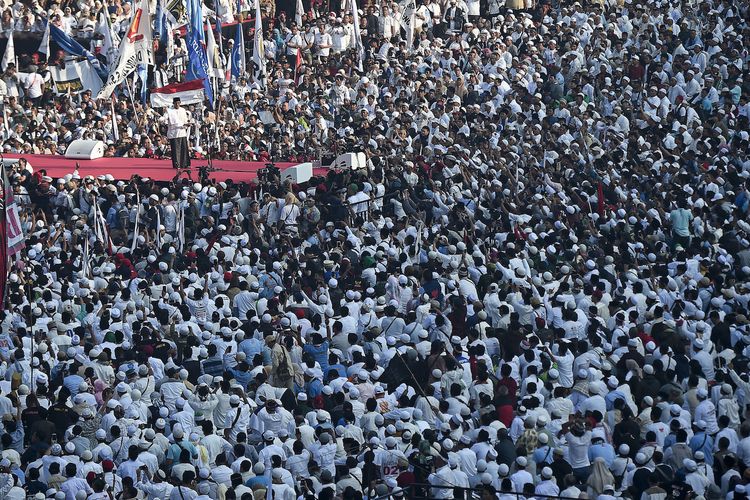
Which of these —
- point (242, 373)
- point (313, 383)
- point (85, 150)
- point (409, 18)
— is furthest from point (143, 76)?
point (313, 383)

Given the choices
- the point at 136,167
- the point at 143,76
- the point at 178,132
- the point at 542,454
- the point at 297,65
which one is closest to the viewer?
the point at 542,454

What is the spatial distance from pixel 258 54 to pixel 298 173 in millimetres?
6746

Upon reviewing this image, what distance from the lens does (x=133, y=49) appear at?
30125 mm

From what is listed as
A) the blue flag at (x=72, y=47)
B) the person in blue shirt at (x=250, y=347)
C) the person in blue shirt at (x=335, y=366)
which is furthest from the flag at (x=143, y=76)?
→ the person in blue shirt at (x=335, y=366)

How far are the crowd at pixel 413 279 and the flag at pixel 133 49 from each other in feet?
4.36

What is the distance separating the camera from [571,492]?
→ 15.5 meters

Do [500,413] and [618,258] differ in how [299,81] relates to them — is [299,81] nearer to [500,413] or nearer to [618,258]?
[618,258]

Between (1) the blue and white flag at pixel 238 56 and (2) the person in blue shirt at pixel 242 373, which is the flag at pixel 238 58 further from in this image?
(2) the person in blue shirt at pixel 242 373

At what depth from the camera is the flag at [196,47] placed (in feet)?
97.3

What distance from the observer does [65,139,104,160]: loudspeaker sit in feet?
99.1

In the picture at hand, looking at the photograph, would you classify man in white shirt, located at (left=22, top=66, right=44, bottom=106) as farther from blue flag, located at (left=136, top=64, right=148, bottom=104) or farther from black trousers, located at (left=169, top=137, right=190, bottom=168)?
black trousers, located at (left=169, top=137, right=190, bottom=168)

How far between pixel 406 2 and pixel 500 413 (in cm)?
1852

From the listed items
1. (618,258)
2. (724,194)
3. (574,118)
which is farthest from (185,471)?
(574,118)

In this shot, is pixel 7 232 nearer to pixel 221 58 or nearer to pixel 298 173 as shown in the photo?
pixel 298 173
